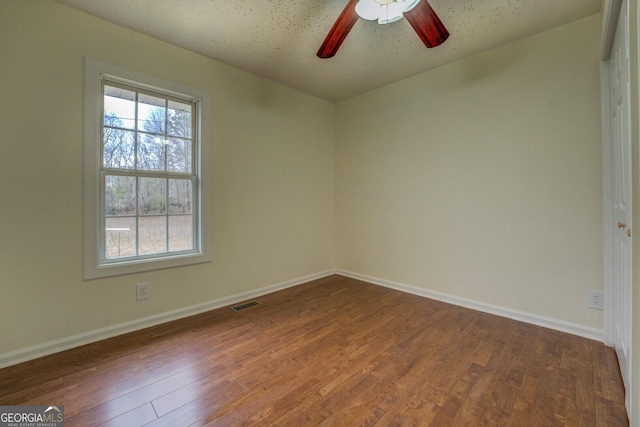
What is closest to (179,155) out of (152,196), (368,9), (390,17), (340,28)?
(152,196)

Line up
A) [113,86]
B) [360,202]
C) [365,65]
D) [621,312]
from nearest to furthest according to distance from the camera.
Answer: [621,312] < [113,86] < [365,65] < [360,202]

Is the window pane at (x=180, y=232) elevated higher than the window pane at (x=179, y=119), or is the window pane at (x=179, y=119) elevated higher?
the window pane at (x=179, y=119)

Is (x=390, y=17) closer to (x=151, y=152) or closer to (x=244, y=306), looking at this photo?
(x=151, y=152)

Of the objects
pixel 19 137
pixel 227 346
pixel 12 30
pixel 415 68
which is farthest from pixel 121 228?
pixel 415 68

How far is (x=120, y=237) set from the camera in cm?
231

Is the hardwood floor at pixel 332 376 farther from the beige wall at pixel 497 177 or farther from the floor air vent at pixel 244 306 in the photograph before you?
the beige wall at pixel 497 177

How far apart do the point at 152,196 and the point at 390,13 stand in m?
2.41

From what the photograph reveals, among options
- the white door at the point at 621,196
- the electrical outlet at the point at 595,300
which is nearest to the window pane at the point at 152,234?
the white door at the point at 621,196

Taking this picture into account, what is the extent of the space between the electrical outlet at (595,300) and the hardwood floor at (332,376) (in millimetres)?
276

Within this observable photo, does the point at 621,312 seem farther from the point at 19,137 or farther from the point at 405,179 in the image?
the point at 19,137

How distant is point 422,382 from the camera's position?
5.40ft

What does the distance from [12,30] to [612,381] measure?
4.33 metres

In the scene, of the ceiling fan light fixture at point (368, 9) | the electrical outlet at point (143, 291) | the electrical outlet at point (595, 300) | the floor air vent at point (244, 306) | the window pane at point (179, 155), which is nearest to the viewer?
the ceiling fan light fixture at point (368, 9)

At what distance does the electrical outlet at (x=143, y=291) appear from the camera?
7.69ft
